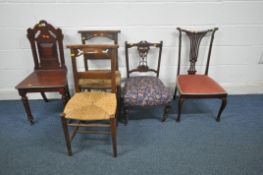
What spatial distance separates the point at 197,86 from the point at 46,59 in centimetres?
174

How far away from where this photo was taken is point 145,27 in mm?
2221

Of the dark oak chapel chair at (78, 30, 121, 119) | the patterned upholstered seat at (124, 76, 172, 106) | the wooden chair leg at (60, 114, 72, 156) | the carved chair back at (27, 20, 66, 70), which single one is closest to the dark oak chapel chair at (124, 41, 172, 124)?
the patterned upholstered seat at (124, 76, 172, 106)

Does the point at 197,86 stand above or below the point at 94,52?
below

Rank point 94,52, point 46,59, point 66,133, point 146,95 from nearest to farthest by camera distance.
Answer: point 66,133 → point 94,52 → point 146,95 → point 46,59

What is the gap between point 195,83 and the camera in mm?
2053

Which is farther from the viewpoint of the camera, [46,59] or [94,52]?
[46,59]

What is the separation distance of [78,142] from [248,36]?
94.9 inches

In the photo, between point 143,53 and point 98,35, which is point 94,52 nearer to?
point 98,35

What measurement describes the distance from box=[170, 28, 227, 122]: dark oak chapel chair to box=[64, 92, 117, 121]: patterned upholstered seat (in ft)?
2.53

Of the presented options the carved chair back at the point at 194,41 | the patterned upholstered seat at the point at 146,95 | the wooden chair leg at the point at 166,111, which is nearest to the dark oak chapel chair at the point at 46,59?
the patterned upholstered seat at the point at 146,95

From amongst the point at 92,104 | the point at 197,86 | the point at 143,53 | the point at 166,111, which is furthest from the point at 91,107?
the point at 197,86

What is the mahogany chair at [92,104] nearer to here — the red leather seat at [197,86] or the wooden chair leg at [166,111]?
the wooden chair leg at [166,111]

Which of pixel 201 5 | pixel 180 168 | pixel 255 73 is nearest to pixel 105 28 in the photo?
pixel 201 5

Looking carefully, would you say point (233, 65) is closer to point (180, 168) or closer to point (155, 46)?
point (155, 46)
